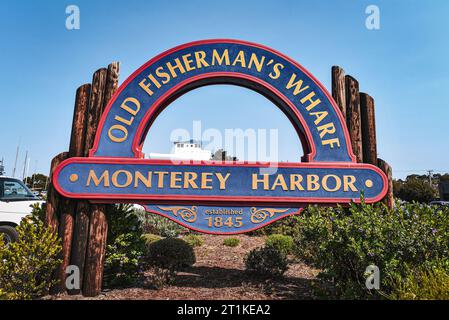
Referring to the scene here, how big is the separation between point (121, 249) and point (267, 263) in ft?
9.55

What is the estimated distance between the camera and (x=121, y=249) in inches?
224

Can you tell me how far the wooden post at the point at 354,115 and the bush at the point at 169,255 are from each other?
409 cm

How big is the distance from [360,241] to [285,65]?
3.25 m

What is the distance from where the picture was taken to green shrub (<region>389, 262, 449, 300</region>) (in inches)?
139

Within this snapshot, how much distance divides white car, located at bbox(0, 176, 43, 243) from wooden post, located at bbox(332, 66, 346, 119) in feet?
26.5

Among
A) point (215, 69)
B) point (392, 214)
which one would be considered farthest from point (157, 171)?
point (392, 214)

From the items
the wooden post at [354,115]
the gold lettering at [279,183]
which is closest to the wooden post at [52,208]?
the gold lettering at [279,183]

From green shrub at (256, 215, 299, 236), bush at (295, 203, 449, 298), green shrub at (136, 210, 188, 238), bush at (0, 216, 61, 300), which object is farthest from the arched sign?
green shrub at (256, 215, 299, 236)

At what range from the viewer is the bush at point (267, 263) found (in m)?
6.46

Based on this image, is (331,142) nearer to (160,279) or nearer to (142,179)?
(142,179)

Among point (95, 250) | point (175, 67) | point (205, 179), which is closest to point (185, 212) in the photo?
point (205, 179)

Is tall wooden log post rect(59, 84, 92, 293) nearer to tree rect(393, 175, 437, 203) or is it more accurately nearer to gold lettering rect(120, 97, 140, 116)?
Result: gold lettering rect(120, 97, 140, 116)

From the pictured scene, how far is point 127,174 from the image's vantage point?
5.34 meters
